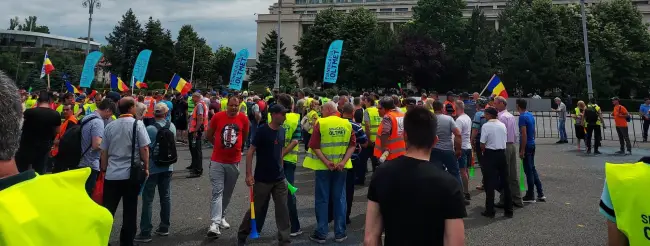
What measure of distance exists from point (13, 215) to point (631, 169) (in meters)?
2.39

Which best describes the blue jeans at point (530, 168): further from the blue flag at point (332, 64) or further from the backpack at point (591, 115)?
the blue flag at point (332, 64)

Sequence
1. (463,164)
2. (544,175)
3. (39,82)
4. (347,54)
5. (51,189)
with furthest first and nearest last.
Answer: (347,54), (39,82), (544,175), (463,164), (51,189)

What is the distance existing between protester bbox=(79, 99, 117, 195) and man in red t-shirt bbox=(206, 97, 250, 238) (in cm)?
133

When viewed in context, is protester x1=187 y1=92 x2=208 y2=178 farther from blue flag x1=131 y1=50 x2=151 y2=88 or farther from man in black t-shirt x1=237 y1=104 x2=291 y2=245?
blue flag x1=131 y1=50 x2=151 y2=88

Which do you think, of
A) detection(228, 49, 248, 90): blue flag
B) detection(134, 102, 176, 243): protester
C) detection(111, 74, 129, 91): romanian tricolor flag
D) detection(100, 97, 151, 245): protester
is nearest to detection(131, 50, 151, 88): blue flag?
detection(111, 74, 129, 91): romanian tricolor flag

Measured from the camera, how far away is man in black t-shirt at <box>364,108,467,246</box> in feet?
7.97

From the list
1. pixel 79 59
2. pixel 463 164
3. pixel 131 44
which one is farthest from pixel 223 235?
pixel 79 59

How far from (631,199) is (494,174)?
17.1 feet

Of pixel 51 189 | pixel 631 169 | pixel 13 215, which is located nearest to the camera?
pixel 13 215

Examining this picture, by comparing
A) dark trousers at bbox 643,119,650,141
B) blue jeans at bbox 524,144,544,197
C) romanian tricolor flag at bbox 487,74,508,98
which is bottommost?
blue jeans at bbox 524,144,544,197

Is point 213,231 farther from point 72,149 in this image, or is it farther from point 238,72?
point 238,72

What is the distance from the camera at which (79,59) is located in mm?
85812

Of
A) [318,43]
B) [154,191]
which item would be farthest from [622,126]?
[318,43]

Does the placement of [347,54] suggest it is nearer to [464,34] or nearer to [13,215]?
[464,34]
